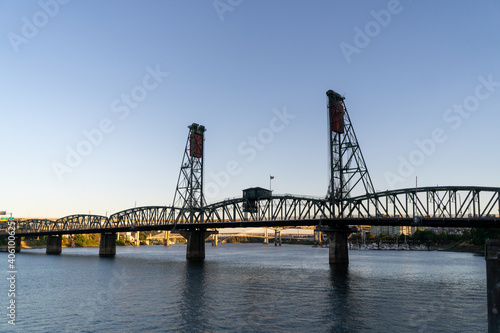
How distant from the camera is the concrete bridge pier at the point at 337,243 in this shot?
10112 cm

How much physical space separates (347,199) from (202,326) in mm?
73416

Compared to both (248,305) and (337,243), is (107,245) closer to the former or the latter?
(337,243)

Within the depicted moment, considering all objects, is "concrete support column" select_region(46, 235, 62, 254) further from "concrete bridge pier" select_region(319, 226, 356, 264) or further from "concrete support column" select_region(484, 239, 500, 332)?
"concrete support column" select_region(484, 239, 500, 332)

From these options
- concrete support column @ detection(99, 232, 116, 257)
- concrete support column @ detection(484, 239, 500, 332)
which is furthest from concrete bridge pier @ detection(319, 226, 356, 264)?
concrete support column @ detection(99, 232, 116, 257)

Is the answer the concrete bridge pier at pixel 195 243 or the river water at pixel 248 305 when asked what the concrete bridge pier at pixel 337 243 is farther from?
the concrete bridge pier at pixel 195 243

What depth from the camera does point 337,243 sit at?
101875mm

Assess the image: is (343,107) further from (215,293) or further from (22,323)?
(22,323)

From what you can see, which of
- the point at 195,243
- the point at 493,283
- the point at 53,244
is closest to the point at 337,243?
the point at 195,243

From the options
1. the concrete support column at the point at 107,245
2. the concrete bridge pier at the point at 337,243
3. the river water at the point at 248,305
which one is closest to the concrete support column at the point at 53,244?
the concrete support column at the point at 107,245

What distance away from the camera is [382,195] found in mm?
95438

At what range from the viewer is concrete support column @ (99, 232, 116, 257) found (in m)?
153

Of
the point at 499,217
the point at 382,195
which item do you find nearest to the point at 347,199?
the point at 382,195

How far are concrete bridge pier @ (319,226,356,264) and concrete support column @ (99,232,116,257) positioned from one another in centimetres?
9053

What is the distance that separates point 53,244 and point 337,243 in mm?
131765
